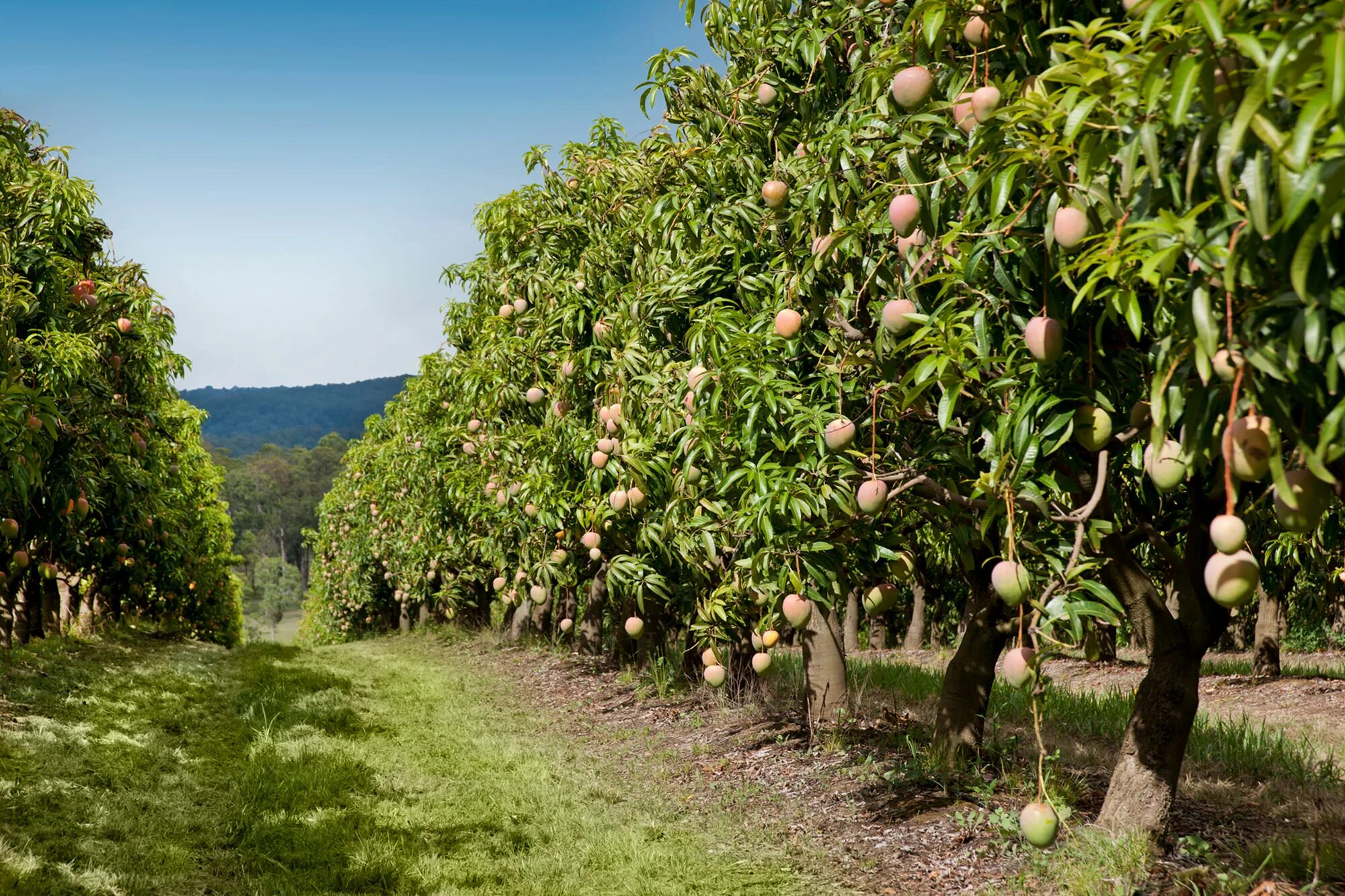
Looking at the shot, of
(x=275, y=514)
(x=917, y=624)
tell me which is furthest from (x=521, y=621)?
(x=275, y=514)

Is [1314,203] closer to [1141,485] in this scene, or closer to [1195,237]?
[1195,237]

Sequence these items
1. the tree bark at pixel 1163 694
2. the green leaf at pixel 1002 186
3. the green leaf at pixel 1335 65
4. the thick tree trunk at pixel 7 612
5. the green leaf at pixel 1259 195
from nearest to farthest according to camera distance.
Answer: the green leaf at pixel 1335 65, the green leaf at pixel 1259 195, the green leaf at pixel 1002 186, the tree bark at pixel 1163 694, the thick tree trunk at pixel 7 612

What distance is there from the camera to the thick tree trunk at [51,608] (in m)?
11.9

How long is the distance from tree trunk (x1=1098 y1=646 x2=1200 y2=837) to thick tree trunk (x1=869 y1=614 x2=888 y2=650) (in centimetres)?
1495

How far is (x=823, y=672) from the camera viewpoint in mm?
6590

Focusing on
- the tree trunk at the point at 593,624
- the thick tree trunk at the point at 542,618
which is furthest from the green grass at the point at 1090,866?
the thick tree trunk at the point at 542,618

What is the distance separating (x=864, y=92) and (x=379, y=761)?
5.25 m

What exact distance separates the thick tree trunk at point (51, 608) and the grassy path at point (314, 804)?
3529 millimetres

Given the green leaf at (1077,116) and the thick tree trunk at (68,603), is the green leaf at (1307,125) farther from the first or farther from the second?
the thick tree trunk at (68,603)

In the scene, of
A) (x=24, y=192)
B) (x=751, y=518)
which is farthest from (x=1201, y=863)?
(x=24, y=192)

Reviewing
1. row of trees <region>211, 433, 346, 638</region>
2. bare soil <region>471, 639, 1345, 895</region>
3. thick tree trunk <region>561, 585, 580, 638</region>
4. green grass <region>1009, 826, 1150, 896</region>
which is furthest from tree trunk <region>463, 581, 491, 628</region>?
row of trees <region>211, 433, 346, 638</region>

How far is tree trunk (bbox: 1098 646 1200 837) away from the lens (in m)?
3.87

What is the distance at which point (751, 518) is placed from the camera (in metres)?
3.88

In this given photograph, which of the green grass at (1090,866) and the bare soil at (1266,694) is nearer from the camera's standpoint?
the green grass at (1090,866)
